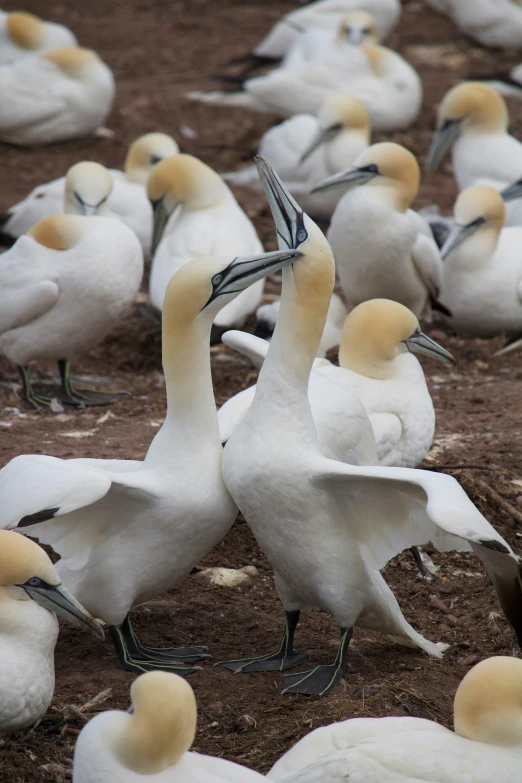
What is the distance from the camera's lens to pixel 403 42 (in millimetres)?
14602

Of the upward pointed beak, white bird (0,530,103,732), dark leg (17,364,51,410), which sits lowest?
dark leg (17,364,51,410)

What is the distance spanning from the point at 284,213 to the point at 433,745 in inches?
68.0

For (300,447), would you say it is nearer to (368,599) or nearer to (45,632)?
(368,599)

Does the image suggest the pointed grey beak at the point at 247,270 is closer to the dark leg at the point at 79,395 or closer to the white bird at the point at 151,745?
the white bird at the point at 151,745

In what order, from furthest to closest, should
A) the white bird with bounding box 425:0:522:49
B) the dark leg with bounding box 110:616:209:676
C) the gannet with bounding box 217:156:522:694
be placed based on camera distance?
the white bird with bounding box 425:0:522:49, the dark leg with bounding box 110:616:209:676, the gannet with bounding box 217:156:522:694

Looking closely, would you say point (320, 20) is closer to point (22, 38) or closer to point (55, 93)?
point (22, 38)

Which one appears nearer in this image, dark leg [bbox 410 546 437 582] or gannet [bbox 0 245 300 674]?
gannet [bbox 0 245 300 674]

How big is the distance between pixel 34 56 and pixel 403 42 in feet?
17.3

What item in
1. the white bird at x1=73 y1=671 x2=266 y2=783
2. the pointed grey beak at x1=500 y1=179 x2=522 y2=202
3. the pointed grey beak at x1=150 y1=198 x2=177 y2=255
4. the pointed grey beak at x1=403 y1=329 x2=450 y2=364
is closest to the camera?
the white bird at x1=73 y1=671 x2=266 y2=783

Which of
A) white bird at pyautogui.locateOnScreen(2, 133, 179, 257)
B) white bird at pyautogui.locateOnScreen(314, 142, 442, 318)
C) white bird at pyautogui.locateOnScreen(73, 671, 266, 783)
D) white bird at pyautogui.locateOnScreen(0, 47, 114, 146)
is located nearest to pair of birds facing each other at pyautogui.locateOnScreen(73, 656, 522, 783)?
white bird at pyautogui.locateOnScreen(73, 671, 266, 783)

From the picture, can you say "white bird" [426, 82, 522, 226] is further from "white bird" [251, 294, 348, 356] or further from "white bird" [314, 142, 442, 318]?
"white bird" [251, 294, 348, 356]

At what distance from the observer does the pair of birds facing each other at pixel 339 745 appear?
2.88m

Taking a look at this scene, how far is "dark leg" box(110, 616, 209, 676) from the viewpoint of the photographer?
404 centimetres

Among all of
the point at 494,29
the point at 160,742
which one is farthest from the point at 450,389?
the point at 494,29
